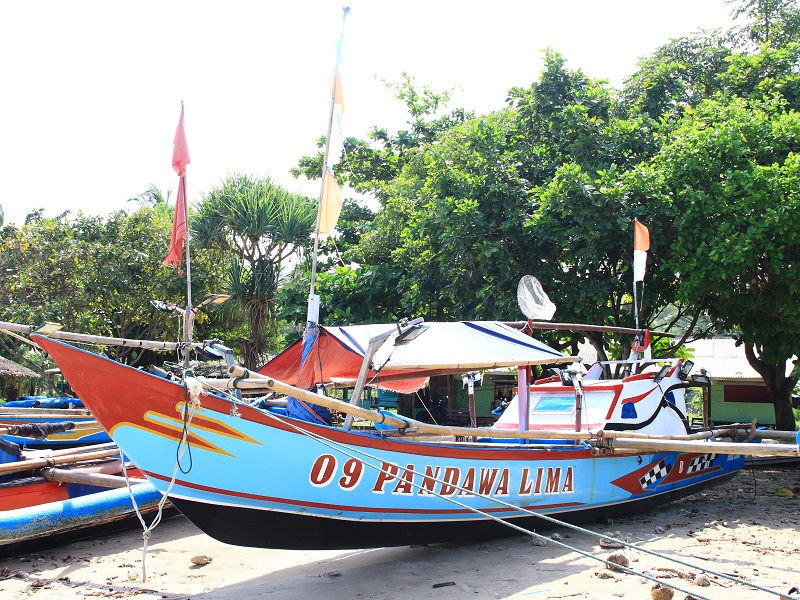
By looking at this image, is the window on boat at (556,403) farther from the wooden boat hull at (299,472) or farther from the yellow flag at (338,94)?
the yellow flag at (338,94)

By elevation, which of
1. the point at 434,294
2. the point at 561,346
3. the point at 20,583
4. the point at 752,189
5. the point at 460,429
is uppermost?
the point at 752,189

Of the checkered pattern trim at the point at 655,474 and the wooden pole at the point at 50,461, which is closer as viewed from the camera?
the wooden pole at the point at 50,461

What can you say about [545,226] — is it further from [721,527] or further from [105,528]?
[105,528]

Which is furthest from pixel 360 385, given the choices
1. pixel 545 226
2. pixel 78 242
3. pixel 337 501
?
pixel 78 242

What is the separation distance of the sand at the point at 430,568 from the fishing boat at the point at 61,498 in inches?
9.3

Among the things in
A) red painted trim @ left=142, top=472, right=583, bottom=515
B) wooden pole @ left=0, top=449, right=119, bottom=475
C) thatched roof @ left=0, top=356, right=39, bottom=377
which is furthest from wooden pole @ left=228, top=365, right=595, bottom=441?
thatched roof @ left=0, top=356, right=39, bottom=377

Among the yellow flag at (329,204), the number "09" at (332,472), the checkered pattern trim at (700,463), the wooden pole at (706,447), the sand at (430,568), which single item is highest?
the yellow flag at (329,204)

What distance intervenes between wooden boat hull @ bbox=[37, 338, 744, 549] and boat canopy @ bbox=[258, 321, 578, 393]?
2.49ft

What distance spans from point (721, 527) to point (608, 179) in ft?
18.1

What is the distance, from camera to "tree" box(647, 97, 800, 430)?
10.5 m

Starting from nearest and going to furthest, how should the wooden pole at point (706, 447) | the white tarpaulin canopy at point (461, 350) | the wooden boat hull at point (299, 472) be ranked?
the wooden boat hull at point (299, 472) → the white tarpaulin canopy at point (461, 350) → the wooden pole at point (706, 447)

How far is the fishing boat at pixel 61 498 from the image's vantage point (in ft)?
24.3

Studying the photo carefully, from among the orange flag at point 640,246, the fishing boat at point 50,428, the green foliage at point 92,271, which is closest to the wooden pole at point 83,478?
the fishing boat at point 50,428

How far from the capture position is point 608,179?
1159 centimetres
